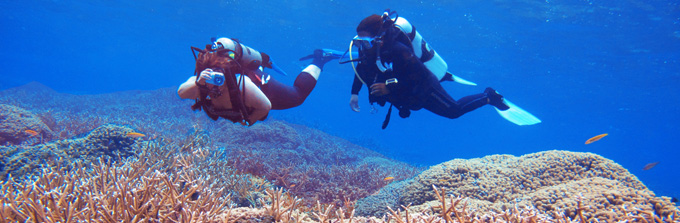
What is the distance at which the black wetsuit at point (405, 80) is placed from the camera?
531 cm

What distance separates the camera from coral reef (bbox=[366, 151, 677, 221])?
12.2ft

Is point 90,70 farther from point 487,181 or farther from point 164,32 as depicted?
point 487,181

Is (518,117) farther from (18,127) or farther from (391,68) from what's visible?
(18,127)

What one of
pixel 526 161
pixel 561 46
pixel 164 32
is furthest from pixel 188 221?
pixel 164 32

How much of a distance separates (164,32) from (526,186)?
49.6 m

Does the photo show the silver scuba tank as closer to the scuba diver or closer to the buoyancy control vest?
the scuba diver

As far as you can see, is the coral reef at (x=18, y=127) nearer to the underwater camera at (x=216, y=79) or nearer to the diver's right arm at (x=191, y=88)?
the diver's right arm at (x=191, y=88)

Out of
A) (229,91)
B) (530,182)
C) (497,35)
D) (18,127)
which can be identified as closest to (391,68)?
(530,182)

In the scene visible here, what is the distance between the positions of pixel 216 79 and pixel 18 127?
10309 mm

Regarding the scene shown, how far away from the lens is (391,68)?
5398mm

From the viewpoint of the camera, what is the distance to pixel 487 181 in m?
4.57

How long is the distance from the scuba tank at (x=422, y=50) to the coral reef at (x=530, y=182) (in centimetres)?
220

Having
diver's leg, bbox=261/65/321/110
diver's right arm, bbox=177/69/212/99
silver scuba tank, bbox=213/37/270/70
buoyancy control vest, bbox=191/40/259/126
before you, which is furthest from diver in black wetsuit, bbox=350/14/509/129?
diver's right arm, bbox=177/69/212/99

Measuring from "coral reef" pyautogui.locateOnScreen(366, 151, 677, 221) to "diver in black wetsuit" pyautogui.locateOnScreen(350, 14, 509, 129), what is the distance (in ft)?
5.16
